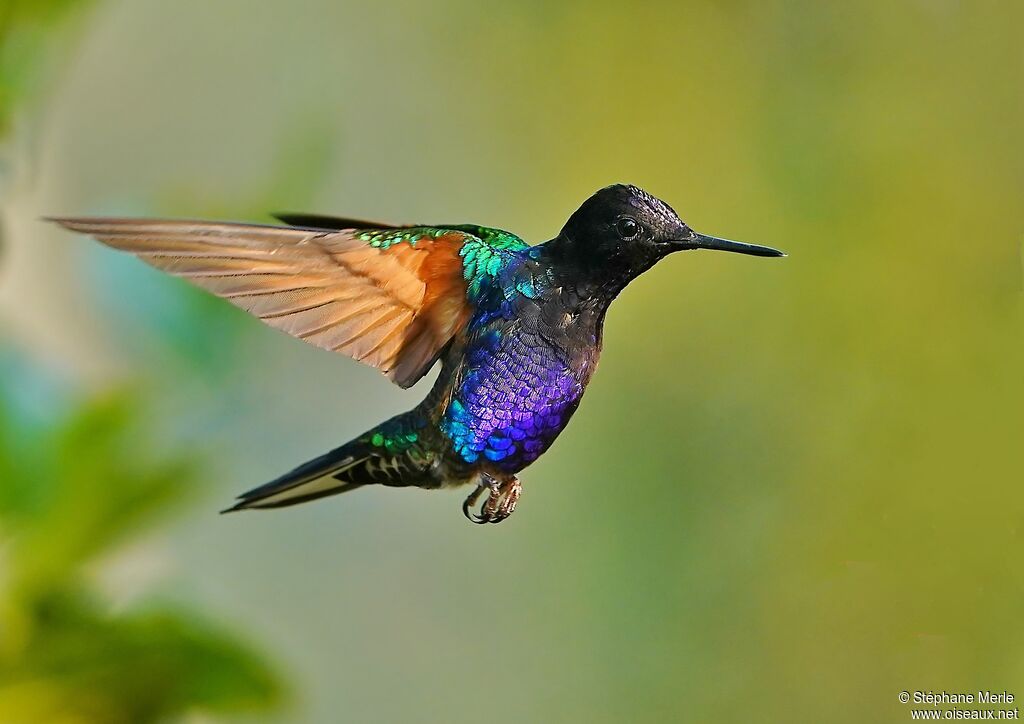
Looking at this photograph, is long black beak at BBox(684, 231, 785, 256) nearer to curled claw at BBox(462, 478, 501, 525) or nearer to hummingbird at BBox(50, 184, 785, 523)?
hummingbird at BBox(50, 184, 785, 523)

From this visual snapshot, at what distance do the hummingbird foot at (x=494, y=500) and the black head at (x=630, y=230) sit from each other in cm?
18

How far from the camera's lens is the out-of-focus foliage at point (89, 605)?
1.16 m

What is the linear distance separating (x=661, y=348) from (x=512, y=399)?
145cm

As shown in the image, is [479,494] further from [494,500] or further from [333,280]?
[333,280]

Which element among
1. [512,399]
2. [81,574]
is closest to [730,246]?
[512,399]

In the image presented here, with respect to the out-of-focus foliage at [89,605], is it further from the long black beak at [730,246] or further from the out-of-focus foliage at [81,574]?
the long black beak at [730,246]

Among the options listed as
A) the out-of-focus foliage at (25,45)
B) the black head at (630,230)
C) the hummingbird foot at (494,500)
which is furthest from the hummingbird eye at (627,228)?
the out-of-focus foliage at (25,45)

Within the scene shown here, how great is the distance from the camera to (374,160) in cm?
228

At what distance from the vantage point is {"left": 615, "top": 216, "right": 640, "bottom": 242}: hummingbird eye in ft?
2.37

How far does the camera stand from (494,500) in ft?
2.69

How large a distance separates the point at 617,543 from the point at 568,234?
1.47 m

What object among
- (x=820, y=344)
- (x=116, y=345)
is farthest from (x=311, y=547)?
(x=820, y=344)

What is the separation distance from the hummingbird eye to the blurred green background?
4.00ft
